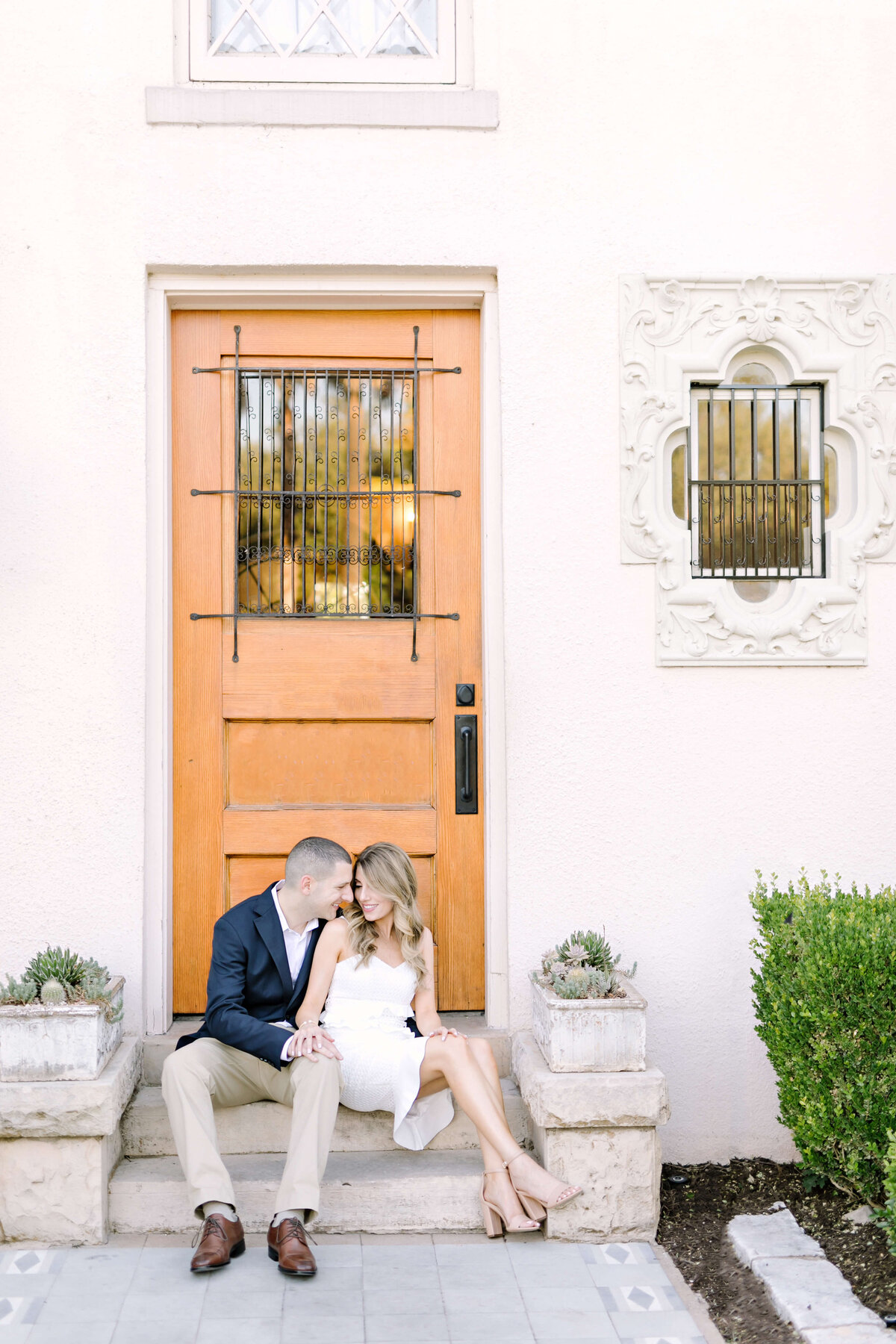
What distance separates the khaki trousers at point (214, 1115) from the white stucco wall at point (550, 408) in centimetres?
58

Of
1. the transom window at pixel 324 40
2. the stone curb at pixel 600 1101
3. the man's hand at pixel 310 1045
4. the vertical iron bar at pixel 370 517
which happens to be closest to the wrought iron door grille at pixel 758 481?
the vertical iron bar at pixel 370 517

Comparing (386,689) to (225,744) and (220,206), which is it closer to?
(225,744)

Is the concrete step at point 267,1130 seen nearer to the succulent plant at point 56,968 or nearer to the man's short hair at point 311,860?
the succulent plant at point 56,968

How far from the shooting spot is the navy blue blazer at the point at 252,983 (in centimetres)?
357

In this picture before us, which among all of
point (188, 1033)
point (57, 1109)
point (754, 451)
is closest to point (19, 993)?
point (57, 1109)

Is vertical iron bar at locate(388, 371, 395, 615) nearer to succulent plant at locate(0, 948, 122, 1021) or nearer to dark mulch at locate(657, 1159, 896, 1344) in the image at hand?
succulent plant at locate(0, 948, 122, 1021)

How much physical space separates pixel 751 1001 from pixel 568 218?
2990mm

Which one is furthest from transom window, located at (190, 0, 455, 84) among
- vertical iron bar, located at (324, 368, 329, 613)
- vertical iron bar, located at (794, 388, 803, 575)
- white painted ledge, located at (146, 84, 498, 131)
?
vertical iron bar, located at (794, 388, 803, 575)

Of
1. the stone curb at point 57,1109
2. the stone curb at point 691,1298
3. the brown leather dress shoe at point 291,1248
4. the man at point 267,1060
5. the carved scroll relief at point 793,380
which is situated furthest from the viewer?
the carved scroll relief at point 793,380

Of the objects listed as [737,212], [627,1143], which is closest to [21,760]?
[627,1143]

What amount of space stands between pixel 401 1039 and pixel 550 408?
230 centimetres

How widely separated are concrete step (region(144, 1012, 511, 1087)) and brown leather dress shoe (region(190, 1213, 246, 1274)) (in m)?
0.73

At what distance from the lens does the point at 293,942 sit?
382cm

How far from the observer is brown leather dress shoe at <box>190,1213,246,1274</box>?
322 cm
